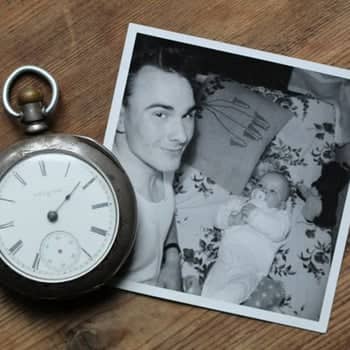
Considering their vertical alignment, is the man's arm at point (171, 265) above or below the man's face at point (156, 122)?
below

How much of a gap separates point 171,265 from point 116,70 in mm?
246

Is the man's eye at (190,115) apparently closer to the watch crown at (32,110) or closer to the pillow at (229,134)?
the pillow at (229,134)

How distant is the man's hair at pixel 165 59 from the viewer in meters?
0.88

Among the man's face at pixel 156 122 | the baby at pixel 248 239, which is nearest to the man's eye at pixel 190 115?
the man's face at pixel 156 122

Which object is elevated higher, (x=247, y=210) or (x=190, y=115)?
(x=190, y=115)

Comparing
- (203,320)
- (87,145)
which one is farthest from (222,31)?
(203,320)

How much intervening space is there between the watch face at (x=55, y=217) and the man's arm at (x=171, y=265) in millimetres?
91

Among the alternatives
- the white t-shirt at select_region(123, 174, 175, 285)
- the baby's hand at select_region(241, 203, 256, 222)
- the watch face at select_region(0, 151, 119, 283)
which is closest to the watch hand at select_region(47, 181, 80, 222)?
the watch face at select_region(0, 151, 119, 283)

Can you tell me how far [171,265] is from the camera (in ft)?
2.86

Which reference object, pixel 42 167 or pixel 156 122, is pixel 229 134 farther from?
pixel 42 167

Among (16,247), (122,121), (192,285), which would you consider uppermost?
(122,121)

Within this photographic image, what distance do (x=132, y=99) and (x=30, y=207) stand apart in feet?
0.60

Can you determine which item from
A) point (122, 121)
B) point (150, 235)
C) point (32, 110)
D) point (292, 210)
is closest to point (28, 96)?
point (32, 110)

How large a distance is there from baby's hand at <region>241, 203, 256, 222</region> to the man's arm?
0.09m
